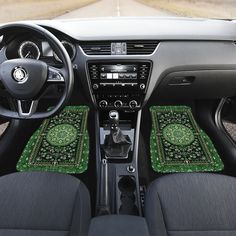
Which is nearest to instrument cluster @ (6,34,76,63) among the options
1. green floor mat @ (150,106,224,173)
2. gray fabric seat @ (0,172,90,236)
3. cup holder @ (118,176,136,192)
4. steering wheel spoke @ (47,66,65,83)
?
steering wheel spoke @ (47,66,65,83)

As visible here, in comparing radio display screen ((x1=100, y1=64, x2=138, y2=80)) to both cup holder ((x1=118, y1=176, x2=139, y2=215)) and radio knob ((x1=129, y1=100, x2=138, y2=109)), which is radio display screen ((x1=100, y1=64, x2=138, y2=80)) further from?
cup holder ((x1=118, y1=176, x2=139, y2=215))

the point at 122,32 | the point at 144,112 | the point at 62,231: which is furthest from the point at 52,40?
the point at 144,112

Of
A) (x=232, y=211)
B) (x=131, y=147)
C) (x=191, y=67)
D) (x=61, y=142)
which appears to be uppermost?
(x=191, y=67)

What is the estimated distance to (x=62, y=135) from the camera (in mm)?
3146

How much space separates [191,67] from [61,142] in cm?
127

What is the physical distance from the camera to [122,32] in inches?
89.6

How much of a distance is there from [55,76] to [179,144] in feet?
5.08

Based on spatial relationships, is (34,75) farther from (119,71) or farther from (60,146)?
(60,146)

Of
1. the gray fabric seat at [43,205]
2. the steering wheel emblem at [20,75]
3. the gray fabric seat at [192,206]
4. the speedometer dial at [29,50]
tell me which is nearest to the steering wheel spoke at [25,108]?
the steering wheel emblem at [20,75]

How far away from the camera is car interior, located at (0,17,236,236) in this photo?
1625 mm

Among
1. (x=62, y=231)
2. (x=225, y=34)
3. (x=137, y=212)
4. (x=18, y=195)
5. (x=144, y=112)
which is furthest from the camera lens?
(x=144, y=112)

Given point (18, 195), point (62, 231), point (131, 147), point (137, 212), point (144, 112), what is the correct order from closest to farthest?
point (62, 231), point (18, 195), point (137, 212), point (131, 147), point (144, 112)

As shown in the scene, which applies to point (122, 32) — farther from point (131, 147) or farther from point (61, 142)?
point (61, 142)

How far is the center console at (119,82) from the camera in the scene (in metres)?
2.33
